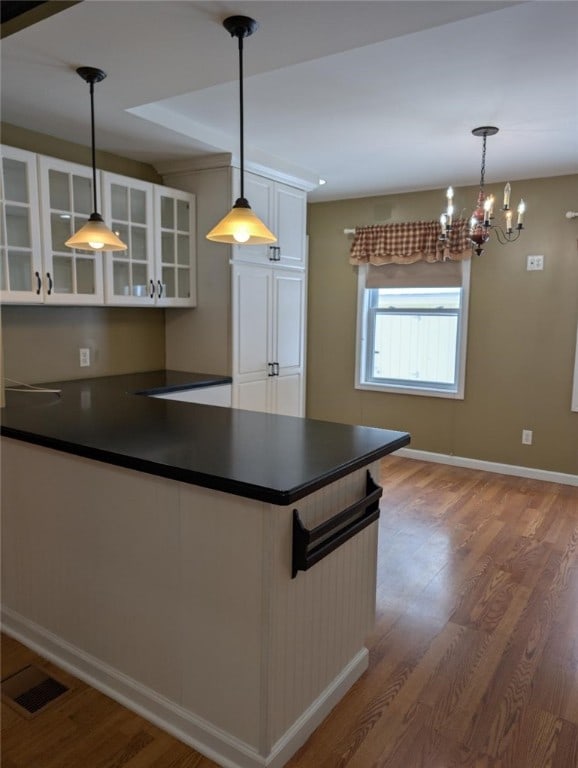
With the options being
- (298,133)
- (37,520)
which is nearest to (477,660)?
(37,520)

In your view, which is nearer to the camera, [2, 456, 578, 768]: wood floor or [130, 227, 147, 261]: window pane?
[2, 456, 578, 768]: wood floor

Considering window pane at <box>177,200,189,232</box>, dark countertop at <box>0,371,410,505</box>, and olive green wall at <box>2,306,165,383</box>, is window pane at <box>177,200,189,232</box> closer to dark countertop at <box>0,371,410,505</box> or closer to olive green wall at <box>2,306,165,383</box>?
olive green wall at <box>2,306,165,383</box>

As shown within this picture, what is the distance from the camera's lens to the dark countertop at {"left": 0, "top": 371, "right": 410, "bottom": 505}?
59.9 inches

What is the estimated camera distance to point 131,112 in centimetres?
287

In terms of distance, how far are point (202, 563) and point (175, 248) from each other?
2.75 meters

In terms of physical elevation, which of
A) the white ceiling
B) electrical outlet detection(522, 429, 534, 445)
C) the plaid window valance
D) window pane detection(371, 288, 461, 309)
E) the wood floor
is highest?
the white ceiling

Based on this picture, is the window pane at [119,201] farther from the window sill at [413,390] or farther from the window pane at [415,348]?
the window sill at [413,390]

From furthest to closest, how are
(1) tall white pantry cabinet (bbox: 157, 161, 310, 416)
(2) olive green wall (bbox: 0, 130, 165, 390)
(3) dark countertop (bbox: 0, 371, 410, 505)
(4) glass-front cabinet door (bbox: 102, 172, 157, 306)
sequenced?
(1) tall white pantry cabinet (bbox: 157, 161, 310, 416)
(4) glass-front cabinet door (bbox: 102, 172, 157, 306)
(2) olive green wall (bbox: 0, 130, 165, 390)
(3) dark countertop (bbox: 0, 371, 410, 505)

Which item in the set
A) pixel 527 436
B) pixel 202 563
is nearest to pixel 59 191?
pixel 202 563

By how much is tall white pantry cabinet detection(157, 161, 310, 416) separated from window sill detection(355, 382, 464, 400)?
3.78ft

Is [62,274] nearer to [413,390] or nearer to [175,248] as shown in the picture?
[175,248]

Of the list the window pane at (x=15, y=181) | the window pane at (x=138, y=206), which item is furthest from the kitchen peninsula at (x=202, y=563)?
the window pane at (x=138, y=206)

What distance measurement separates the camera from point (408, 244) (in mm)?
4871

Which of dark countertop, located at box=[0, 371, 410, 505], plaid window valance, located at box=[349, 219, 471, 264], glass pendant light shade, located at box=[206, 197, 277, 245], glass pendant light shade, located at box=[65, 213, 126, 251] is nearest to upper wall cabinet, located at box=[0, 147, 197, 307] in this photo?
glass pendant light shade, located at box=[65, 213, 126, 251]
